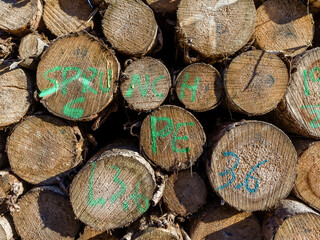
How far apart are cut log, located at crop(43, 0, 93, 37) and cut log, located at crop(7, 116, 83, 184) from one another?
2.96 ft

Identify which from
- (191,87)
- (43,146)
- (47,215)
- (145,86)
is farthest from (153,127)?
(47,215)

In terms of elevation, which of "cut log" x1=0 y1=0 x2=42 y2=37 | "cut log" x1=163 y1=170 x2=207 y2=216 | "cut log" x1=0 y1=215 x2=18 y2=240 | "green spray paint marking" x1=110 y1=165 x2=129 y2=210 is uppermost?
"cut log" x1=0 y1=0 x2=42 y2=37

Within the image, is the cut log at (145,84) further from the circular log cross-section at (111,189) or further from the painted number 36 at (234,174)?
the painted number 36 at (234,174)

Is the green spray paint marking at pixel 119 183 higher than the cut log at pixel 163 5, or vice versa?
the cut log at pixel 163 5

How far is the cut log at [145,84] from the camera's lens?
2148mm

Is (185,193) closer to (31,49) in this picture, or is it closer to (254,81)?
(254,81)

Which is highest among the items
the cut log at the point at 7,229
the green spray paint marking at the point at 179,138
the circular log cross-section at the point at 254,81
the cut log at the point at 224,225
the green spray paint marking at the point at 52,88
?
the green spray paint marking at the point at 52,88

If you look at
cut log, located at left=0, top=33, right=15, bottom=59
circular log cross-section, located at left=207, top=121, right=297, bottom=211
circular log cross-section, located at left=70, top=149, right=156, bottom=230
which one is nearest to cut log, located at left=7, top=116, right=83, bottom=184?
circular log cross-section, located at left=70, top=149, right=156, bottom=230

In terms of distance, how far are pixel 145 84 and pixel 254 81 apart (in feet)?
3.13

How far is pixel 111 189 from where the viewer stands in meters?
2.06

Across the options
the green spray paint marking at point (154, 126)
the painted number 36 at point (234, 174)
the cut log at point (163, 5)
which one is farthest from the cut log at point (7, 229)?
the cut log at point (163, 5)

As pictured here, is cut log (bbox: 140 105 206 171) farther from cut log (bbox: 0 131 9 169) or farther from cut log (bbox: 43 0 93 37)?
cut log (bbox: 0 131 9 169)

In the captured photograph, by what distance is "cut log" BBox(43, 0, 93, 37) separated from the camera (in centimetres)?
241

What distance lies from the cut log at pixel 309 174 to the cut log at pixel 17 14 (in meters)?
2.85
